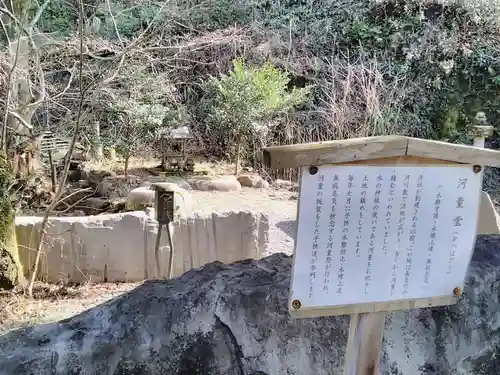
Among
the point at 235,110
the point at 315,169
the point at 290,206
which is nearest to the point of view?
the point at 315,169

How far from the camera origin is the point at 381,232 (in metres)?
1.44

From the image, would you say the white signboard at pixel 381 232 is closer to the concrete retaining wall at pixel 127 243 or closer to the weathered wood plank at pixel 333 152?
the weathered wood plank at pixel 333 152

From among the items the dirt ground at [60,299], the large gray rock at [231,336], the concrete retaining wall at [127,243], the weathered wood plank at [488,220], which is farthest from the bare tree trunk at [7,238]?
the weathered wood plank at [488,220]

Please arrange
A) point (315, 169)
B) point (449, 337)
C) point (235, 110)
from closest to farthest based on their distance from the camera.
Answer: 1. point (315, 169)
2. point (449, 337)
3. point (235, 110)

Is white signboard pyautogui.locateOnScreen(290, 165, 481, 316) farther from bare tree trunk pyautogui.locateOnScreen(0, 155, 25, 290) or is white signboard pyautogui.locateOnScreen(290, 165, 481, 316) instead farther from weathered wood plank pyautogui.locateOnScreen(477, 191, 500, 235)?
bare tree trunk pyautogui.locateOnScreen(0, 155, 25, 290)

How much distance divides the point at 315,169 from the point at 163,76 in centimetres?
685

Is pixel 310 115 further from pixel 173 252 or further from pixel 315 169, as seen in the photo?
pixel 315 169

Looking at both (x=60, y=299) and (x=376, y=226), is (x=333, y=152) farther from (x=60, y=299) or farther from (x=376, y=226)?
(x=60, y=299)

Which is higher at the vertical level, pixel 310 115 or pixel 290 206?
pixel 310 115

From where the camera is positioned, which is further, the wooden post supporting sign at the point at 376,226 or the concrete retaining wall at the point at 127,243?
the concrete retaining wall at the point at 127,243

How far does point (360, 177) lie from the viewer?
4.58 feet

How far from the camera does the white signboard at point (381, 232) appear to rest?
1390 mm

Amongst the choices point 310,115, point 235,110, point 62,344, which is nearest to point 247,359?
point 62,344

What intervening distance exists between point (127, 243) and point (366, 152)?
317cm
